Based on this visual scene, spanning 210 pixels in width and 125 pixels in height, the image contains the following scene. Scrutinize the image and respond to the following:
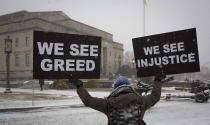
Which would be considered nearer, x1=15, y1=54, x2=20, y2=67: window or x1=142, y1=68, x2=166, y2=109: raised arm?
x1=142, y1=68, x2=166, y2=109: raised arm

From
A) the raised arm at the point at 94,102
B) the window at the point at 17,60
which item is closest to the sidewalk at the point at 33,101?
the raised arm at the point at 94,102

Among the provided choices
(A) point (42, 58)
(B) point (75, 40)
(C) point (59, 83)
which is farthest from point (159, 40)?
(C) point (59, 83)

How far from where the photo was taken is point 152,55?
639 centimetres

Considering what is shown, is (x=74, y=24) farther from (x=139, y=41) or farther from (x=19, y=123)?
(x=139, y=41)

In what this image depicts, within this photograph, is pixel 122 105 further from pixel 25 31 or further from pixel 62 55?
pixel 25 31

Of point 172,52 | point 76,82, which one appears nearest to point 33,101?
point 172,52

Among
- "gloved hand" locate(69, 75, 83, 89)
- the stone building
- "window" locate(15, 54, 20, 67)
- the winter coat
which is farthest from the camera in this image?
"window" locate(15, 54, 20, 67)

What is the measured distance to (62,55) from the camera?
602 cm

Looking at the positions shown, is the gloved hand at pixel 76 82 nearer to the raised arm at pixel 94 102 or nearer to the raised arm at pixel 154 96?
the raised arm at pixel 94 102

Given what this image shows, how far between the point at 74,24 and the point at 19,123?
211 feet

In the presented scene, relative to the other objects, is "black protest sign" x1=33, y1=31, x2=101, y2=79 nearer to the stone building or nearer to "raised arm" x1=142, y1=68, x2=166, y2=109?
"raised arm" x1=142, y1=68, x2=166, y2=109

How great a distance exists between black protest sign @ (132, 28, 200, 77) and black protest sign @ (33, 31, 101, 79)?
0.91 m

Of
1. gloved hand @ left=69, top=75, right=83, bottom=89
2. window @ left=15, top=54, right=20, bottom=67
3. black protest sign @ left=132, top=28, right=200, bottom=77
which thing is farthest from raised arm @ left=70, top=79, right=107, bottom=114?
window @ left=15, top=54, right=20, bottom=67

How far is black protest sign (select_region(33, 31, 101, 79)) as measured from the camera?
5.85 metres
